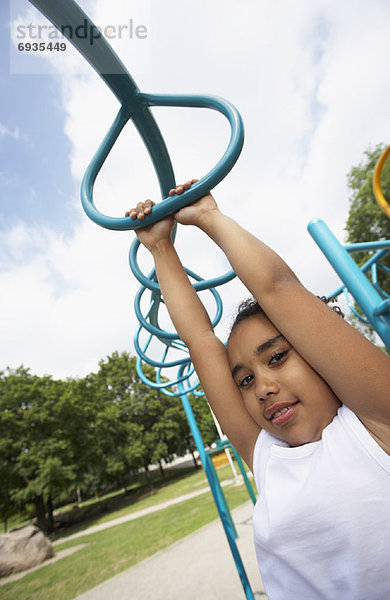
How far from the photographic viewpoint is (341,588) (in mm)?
789

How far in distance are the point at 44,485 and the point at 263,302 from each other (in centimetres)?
1855

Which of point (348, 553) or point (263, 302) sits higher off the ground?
point (263, 302)

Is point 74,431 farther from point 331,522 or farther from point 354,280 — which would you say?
point 331,522

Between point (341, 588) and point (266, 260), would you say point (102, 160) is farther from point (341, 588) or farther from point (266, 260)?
point (341, 588)

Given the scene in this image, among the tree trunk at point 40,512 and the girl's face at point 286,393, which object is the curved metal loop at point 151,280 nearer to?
the girl's face at point 286,393

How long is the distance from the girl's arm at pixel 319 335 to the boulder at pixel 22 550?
41.4ft

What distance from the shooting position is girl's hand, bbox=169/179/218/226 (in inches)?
41.4

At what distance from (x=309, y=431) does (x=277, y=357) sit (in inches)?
8.0

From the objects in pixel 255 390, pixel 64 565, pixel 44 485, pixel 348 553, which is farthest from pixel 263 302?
pixel 44 485

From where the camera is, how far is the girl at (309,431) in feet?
2.57

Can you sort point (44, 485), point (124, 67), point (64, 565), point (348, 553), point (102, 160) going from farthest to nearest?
point (44, 485) < point (64, 565) < point (102, 160) < point (124, 67) < point (348, 553)

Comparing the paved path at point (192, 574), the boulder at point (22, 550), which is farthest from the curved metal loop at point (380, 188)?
the boulder at point (22, 550)

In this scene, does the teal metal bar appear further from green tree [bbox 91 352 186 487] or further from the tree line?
green tree [bbox 91 352 186 487]

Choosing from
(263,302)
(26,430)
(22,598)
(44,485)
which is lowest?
(22,598)
